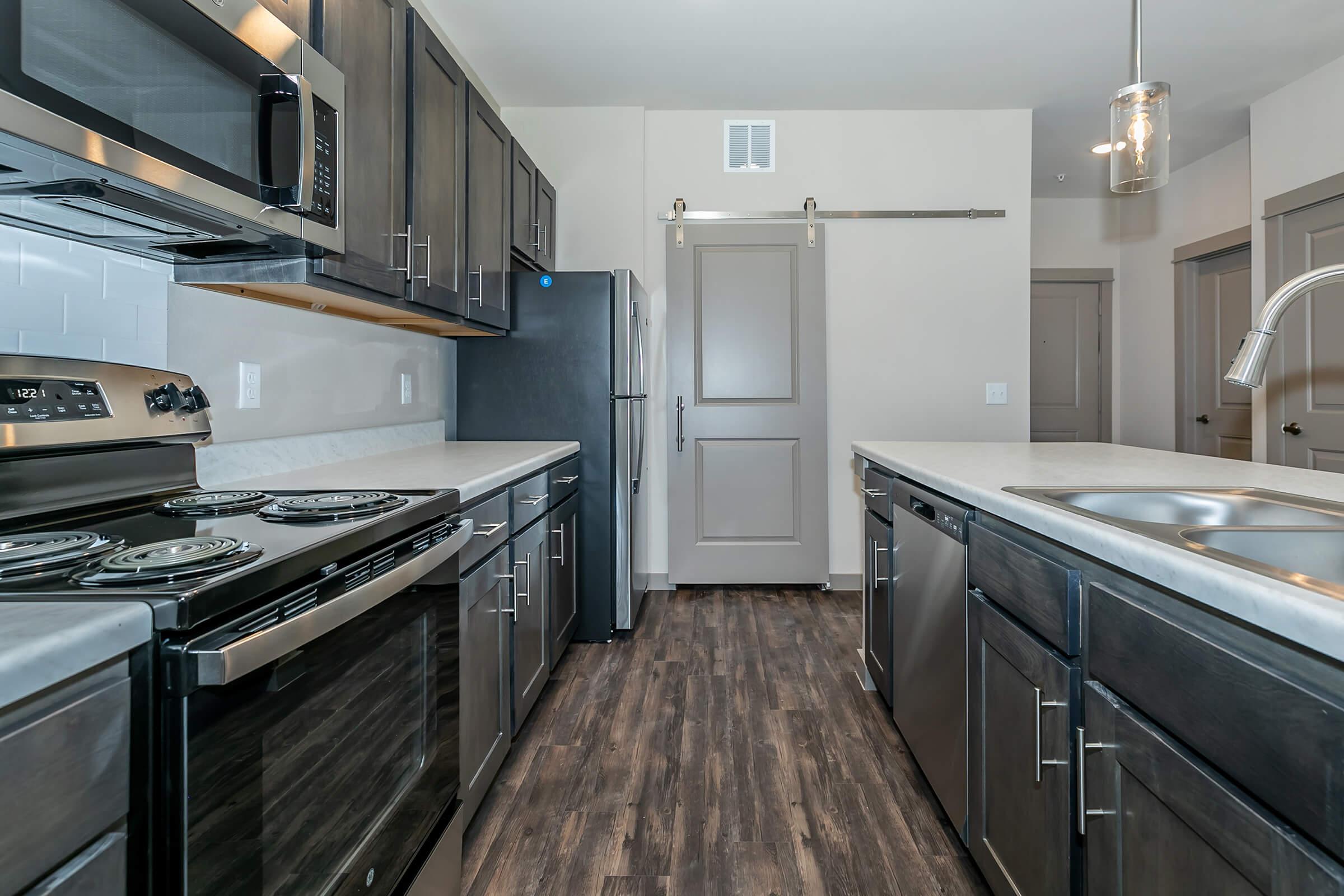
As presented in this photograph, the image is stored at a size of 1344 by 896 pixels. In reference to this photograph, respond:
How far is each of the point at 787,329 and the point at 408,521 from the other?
3069mm

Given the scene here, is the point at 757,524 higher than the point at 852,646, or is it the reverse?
the point at 757,524

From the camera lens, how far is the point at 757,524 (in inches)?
158

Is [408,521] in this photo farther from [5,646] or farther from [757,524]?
[757,524]

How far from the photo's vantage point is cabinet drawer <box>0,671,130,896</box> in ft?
1.77

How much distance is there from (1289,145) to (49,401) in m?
5.13

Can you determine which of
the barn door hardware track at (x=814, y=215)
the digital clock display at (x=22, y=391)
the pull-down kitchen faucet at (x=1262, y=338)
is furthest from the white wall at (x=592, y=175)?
the pull-down kitchen faucet at (x=1262, y=338)

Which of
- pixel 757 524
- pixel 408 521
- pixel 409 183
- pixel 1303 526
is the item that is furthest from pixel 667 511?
pixel 1303 526

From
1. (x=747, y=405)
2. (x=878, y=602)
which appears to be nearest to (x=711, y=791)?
(x=878, y=602)

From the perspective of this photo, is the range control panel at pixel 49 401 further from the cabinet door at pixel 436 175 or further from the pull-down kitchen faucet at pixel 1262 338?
the pull-down kitchen faucet at pixel 1262 338

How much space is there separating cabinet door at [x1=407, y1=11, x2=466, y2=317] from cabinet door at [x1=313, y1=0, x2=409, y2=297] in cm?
6

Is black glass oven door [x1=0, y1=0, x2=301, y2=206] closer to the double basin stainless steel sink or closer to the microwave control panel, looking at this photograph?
the microwave control panel

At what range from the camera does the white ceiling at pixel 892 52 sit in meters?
2.89

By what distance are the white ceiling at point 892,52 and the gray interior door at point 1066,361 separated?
1.41 m

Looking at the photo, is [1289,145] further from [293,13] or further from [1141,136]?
[293,13]
